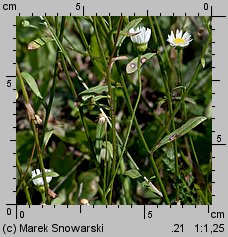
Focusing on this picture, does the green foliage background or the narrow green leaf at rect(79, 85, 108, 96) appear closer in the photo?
the narrow green leaf at rect(79, 85, 108, 96)

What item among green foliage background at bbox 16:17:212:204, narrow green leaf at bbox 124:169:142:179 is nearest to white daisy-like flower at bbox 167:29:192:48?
green foliage background at bbox 16:17:212:204

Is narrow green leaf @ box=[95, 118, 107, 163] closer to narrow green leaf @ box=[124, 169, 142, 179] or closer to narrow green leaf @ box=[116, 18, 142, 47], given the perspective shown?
narrow green leaf @ box=[124, 169, 142, 179]

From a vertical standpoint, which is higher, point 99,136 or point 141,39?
point 141,39

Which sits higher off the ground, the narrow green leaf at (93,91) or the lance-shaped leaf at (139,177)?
the narrow green leaf at (93,91)

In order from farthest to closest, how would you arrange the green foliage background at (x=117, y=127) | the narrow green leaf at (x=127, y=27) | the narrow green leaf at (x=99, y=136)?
1. the green foliage background at (x=117, y=127)
2. the narrow green leaf at (x=99, y=136)
3. the narrow green leaf at (x=127, y=27)

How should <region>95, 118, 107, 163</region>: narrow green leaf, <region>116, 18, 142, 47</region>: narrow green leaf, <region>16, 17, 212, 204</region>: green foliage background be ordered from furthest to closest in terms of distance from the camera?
1. <region>16, 17, 212, 204</region>: green foliage background
2. <region>95, 118, 107, 163</region>: narrow green leaf
3. <region>116, 18, 142, 47</region>: narrow green leaf

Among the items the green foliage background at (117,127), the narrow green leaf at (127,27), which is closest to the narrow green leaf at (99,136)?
the green foliage background at (117,127)

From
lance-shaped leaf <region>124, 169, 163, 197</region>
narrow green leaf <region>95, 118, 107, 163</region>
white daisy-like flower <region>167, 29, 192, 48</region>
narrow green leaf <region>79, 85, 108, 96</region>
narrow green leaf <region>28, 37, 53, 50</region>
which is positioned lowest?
lance-shaped leaf <region>124, 169, 163, 197</region>

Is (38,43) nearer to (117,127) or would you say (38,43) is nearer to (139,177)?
(139,177)

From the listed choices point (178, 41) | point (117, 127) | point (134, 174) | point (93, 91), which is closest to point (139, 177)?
point (134, 174)

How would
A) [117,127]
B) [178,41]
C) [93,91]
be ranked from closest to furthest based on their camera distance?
[93,91]
[178,41]
[117,127]

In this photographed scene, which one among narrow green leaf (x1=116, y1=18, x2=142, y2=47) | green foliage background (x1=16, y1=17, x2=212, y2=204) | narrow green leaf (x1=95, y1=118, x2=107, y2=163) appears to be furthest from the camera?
green foliage background (x1=16, y1=17, x2=212, y2=204)

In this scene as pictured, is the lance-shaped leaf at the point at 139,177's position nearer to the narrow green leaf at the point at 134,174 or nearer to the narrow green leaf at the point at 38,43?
the narrow green leaf at the point at 134,174

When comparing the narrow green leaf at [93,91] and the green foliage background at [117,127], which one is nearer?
the narrow green leaf at [93,91]
